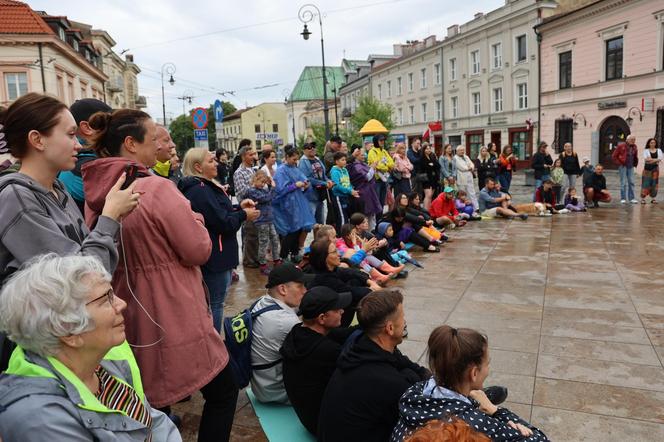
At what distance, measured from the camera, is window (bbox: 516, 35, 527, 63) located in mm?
36250

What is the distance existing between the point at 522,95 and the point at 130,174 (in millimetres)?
38666

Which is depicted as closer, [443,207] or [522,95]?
[443,207]

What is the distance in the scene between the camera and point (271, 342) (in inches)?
138

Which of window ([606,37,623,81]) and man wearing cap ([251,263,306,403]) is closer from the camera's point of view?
man wearing cap ([251,263,306,403])

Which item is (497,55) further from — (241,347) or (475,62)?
(241,347)

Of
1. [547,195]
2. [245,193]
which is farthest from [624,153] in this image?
[245,193]

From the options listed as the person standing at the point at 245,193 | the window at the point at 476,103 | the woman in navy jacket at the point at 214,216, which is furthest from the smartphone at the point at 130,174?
the window at the point at 476,103

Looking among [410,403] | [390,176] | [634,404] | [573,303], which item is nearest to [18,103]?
[410,403]

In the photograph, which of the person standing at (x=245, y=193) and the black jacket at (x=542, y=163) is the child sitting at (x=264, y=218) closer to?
the person standing at (x=245, y=193)

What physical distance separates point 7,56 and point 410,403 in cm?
3736

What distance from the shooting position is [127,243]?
251cm

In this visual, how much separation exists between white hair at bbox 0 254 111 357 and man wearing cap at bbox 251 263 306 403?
75.1 inches

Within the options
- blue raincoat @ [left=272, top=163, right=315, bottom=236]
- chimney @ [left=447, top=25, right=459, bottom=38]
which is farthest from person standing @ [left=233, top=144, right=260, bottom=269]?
chimney @ [left=447, top=25, right=459, bottom=38]

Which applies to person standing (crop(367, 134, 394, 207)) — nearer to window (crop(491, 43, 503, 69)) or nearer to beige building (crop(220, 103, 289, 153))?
window (crop(491, 43, 503, 69))
